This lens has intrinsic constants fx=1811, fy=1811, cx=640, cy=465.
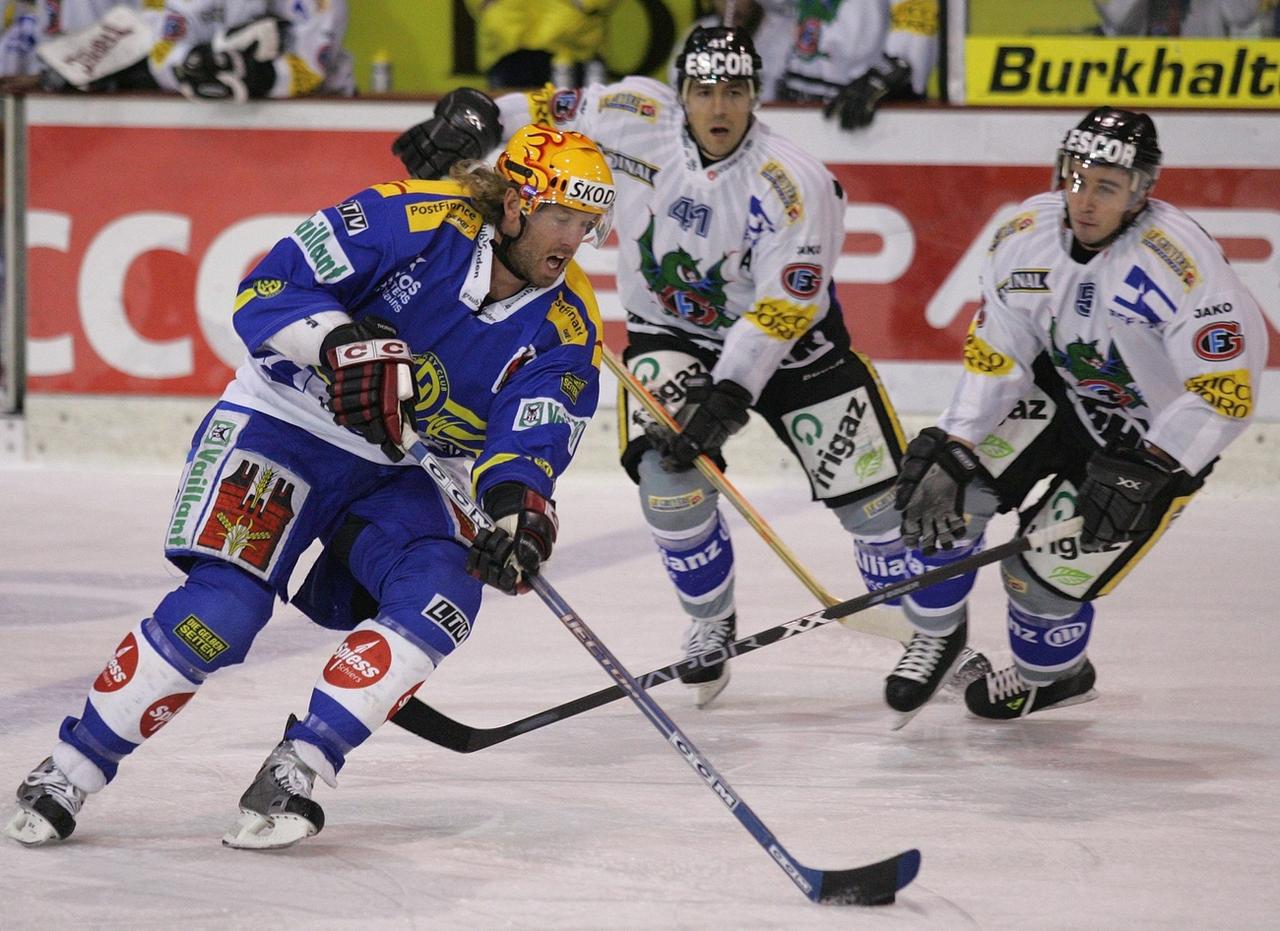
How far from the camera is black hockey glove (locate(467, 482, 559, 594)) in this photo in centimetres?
278

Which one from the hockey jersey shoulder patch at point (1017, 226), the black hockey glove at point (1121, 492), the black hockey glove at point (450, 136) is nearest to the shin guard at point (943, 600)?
the black hockey glove at point (1121, 492)

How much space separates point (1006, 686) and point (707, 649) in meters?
0.68

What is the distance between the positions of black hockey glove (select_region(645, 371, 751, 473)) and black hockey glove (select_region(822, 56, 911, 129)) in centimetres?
235

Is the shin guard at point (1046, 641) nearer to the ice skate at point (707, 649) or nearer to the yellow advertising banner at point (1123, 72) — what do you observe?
the ice skate at point (707, 649)

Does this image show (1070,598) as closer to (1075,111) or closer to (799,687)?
(799,687)

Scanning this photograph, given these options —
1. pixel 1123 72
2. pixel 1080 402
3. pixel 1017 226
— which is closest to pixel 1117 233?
pixel 1017 226

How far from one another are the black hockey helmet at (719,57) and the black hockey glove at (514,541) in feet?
4.55

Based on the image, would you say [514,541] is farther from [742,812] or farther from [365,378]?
[742,812]

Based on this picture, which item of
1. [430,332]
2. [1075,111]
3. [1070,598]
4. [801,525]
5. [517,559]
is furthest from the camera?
[1075,111]

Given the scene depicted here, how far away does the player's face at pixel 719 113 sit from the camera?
12.9 feet

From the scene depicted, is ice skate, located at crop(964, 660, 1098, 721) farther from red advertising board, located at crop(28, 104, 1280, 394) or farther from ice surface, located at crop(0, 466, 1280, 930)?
red advertising board, located at crop(28, 104, 1280, 394)

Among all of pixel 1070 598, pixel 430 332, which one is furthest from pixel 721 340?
pixel 430 332

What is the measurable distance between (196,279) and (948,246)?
8.57 ft

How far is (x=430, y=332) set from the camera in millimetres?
2973
